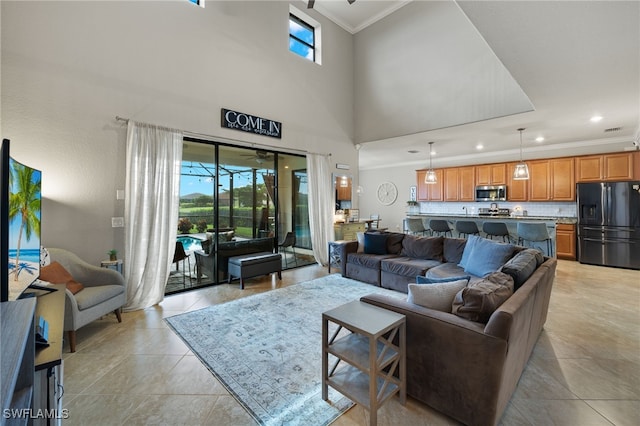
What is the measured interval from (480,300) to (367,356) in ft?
2.55

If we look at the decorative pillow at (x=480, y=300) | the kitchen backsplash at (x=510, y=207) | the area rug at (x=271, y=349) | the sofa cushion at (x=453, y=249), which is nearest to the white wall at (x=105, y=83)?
the area rug at (x=271, y=349)

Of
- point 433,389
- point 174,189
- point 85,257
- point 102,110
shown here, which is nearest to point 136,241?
point 85,257

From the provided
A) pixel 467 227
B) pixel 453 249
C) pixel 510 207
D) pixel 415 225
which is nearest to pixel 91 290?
pixel 453 249

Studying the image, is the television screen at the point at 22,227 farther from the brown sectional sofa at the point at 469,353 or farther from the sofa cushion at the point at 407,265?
the sofa cushion at the point at 407,265

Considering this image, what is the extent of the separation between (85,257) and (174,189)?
1316 mm

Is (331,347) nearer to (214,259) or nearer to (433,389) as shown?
(433,389)

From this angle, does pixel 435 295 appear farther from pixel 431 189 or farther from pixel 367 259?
pixel 431 189

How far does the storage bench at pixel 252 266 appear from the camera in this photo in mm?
4273

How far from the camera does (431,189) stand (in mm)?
8469

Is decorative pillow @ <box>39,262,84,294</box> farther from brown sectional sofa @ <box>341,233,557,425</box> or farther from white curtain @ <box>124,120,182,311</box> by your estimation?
brown sectional sofa @ <box>341,233,557,425</box>

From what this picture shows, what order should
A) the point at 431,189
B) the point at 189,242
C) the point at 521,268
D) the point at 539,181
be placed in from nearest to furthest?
the point at 521,268
the point at 189,242
the point at 539,181
the point at 431,189

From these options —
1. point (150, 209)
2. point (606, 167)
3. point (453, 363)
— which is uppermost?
point (606, 167)

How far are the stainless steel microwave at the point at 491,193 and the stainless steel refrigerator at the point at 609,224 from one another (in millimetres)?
1461

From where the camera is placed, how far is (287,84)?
529 centimetres
